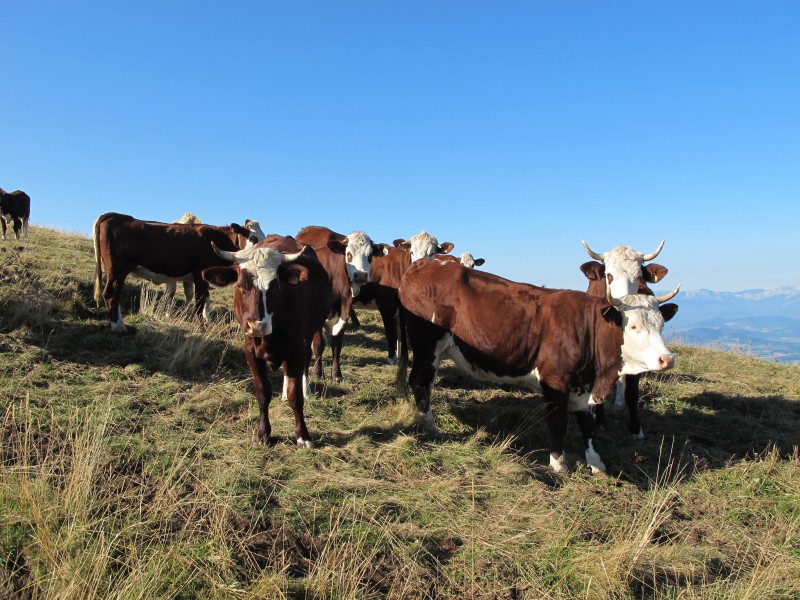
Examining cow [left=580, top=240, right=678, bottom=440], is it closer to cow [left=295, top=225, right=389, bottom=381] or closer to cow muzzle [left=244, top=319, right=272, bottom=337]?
cow [left=295, top=225, right=389, bottom=381]

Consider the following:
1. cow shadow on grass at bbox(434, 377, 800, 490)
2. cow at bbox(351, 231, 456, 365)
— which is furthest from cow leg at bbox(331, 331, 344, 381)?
cow shadow on grass at bbox(434, 377, 800, 490)

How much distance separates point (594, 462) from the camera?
6.39 m

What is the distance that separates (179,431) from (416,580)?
10.7 feet

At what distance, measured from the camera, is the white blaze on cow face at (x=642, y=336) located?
Result: 6.21 metres

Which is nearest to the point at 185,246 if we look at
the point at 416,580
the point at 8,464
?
the point at 8,464

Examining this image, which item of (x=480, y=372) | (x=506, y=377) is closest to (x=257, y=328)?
(x=480, y=372)

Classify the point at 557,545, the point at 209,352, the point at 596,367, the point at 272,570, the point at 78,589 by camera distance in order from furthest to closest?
the point at 209,352
the point at 596,367
the point at 557,545
the point at 272,570
the point at 78,589

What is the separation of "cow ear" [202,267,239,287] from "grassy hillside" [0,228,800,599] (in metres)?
1.62

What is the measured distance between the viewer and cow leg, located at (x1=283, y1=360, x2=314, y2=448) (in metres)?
5.92

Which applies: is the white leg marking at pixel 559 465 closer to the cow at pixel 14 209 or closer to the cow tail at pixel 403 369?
the cow tail at pixel 403 369

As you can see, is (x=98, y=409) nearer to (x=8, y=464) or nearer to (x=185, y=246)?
(x=8, y=464)

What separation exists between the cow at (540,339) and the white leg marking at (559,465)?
0.04ft

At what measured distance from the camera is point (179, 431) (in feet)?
19.4

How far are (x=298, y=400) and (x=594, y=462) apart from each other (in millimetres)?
3505
